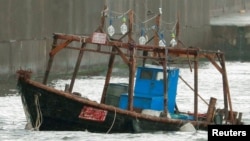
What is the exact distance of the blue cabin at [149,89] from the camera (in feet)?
83.4

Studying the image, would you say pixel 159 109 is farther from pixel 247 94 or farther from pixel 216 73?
pixel 216 73

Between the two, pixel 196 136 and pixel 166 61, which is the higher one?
pixel 166 61

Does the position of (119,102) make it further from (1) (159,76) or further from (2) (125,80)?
(2) (125,80)

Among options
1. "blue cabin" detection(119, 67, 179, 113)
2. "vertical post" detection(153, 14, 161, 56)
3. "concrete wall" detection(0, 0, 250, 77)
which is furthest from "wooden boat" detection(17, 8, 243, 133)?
"concrete wall" detection(0, 0, 250, 77)

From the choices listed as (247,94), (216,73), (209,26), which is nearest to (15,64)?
(247,94)

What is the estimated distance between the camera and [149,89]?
25.8m

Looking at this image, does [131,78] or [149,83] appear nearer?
[131,78]

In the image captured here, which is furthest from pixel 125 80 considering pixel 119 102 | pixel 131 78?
pixel 131 78

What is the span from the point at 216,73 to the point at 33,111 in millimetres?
29561

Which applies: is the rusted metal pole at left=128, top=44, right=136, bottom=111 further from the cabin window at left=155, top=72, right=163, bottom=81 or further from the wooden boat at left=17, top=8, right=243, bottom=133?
the cabin window at left=155, top=72, right=163, bottom=81

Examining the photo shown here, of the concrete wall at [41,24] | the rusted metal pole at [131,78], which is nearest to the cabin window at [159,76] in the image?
the rusted metal pole at [131,78]

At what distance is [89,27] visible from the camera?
49906mm

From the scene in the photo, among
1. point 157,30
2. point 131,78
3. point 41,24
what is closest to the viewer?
point 131,78

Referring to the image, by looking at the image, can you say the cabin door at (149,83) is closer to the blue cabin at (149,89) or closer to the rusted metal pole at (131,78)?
the blue cabin at (149,89)
